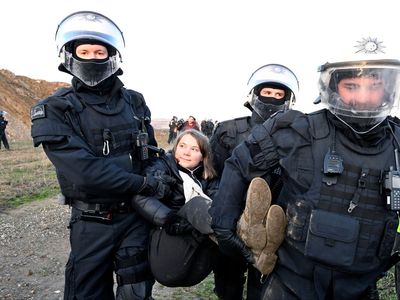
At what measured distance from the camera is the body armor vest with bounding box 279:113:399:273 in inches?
85.0

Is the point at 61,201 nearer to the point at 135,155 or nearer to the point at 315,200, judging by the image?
the point at 135,155

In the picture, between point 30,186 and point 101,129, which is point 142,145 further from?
point 30,186

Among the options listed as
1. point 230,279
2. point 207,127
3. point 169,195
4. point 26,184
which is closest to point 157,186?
point 169,195

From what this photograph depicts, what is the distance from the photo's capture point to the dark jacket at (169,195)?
2.75m

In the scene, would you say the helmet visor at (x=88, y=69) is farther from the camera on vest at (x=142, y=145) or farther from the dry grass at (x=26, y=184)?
the dry grass at (x=26, y=184)

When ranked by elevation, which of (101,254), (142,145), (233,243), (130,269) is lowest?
(130,269)

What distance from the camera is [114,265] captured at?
9.49 ft

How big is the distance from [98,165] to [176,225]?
0.65 m

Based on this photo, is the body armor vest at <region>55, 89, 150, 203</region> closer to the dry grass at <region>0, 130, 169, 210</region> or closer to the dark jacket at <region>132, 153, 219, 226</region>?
the dark jacket at <region>132, 153, 219, 226</region>

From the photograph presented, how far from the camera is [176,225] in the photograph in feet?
9.00

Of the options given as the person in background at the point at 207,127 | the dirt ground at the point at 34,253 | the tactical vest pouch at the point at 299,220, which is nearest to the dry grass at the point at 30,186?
the dirt ground at the point at 34,253

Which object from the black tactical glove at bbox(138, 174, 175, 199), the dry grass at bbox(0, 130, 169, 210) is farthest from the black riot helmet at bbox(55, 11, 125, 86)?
the dry grass at bbox(0, 130, 169, 210)

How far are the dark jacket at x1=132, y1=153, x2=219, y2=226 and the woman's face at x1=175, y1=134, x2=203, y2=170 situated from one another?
0.16 feet

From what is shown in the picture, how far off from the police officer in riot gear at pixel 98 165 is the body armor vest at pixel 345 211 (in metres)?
1.07
